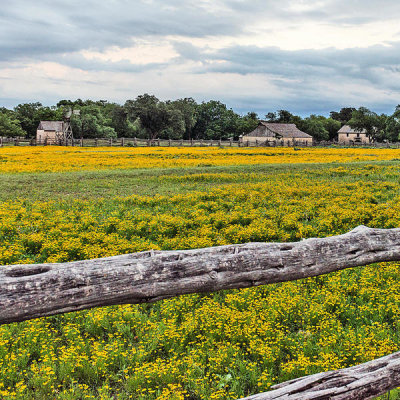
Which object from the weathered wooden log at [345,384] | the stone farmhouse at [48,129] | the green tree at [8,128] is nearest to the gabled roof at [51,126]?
the stone farmhouse at [48,129]

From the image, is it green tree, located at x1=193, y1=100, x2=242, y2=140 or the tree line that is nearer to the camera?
the tree line

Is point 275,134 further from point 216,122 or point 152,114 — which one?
point 152,114

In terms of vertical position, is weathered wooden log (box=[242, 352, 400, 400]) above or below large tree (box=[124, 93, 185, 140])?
below

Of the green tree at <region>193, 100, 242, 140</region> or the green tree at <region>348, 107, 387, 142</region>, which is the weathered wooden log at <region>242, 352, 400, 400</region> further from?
the green tree at <region>348, 107, 387, 142</region>

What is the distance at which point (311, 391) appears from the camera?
265 centimetres

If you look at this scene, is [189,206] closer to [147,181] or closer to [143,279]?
[147,181]

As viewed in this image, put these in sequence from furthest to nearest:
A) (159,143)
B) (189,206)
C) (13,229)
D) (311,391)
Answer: (159,143)
(189,206)
(13,229)
(311,391)

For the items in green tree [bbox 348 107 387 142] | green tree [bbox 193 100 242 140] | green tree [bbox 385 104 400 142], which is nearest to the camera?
green tree [bbox 385 104 400 142]

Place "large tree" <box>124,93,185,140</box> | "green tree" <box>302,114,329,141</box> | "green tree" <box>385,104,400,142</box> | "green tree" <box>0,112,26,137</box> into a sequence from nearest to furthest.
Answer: "large tree" <box>124,93,185,140</box> < "green tree" <box>0,112,26,137</box> < "green tree" <box>385,104,400,142</box> < "green tree" <box>302,114,329,141</box>

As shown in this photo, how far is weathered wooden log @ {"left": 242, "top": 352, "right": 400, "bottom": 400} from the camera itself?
102 inches

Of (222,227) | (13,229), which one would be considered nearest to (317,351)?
(222,227)

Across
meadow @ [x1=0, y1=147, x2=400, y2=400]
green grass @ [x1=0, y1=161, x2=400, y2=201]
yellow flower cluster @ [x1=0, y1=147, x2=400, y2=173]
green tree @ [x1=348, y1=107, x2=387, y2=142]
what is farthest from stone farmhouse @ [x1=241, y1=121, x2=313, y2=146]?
meadow @ [x1=0, y1=147, x2=400, y2=400]

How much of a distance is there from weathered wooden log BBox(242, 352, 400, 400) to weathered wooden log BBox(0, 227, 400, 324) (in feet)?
3.28

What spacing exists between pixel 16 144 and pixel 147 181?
186ft
